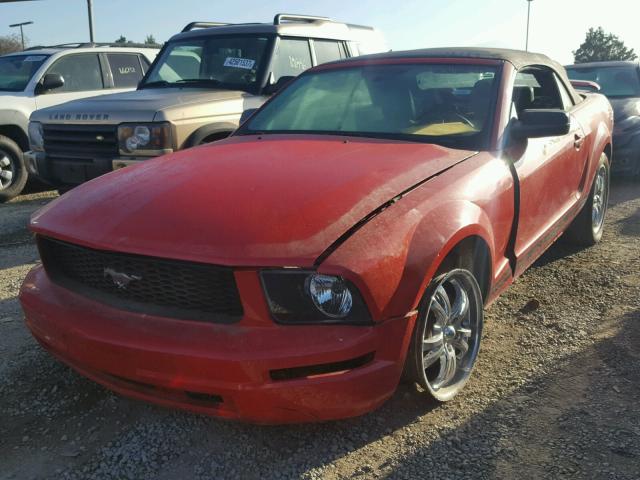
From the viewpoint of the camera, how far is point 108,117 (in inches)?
207

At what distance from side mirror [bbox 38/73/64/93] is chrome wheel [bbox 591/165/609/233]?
250 inches

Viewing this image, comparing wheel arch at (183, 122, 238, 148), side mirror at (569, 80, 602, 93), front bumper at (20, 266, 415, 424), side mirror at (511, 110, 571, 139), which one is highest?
side mirror at (511, 110, 571, 139)

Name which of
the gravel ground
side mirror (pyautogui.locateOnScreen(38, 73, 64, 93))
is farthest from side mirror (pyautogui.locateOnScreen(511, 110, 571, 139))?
side mirror (pyautogui.locateOnScreen(38, 73, 64, 93))

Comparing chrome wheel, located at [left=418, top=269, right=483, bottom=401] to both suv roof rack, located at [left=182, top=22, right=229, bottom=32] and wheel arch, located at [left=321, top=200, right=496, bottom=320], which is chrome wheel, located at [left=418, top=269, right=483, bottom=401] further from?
suv roof rack, located at [left=182, top=22, right=229, bottom=32]

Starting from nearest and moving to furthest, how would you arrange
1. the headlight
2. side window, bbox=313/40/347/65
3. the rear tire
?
the rear tire → the headlight → side window, bbox=313/40/347/65

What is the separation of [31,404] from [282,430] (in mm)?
1182

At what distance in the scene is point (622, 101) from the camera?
317 inches

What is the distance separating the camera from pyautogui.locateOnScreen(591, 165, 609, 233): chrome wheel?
4980 millimetres

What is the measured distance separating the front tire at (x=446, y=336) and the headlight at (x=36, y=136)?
4737 millimetres

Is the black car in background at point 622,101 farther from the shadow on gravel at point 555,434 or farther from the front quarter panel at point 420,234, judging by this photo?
the front quarter panel at point 420,234

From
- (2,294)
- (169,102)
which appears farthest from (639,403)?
(169,102)

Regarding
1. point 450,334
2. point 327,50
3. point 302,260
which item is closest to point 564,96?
point 450,334

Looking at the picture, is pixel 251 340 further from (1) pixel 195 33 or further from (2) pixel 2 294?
(1) pixel 195 33

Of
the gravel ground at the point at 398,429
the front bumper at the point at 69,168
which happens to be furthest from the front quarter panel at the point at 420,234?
the front bumper at the point at 69,168
